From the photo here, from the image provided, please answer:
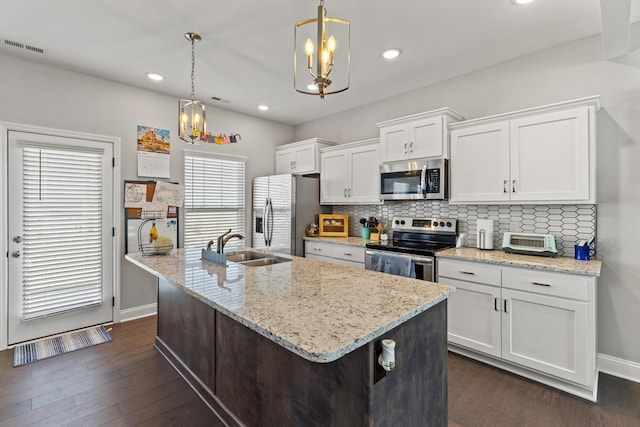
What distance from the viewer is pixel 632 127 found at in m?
2.45

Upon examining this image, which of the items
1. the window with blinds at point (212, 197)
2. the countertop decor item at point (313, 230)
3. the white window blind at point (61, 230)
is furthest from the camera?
the countertop decor item at point (313, 230)

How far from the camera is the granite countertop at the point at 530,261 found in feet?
7.17

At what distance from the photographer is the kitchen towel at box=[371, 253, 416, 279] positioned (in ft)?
7.13

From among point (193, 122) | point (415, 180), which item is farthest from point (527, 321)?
point (193, 122)

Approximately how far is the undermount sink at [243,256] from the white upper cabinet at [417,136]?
184cm

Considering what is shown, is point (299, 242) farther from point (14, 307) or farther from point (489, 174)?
point (14, 307)

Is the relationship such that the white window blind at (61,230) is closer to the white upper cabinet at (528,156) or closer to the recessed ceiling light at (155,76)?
the recessed ceiling light at (155,76)

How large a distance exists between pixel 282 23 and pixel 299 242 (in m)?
2.60

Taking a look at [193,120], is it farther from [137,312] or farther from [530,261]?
[530,261]

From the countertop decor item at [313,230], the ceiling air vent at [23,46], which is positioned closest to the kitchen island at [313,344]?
the countertop decor item at [313,230]

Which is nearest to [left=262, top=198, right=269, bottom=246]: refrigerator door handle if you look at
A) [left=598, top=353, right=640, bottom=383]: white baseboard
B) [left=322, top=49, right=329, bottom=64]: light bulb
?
[left=322, top=49, right=329, bottom=64]: light bulb

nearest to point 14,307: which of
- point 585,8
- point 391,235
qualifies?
point 391,235

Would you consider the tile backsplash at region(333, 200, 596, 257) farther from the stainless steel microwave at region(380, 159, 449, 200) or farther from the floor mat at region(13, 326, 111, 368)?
the floor mat at region(13, 326, 111, 368)

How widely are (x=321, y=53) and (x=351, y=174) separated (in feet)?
8.97
